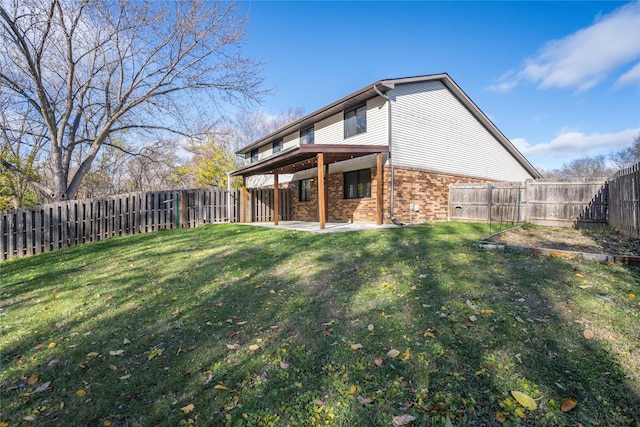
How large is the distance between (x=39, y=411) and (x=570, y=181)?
14810mm

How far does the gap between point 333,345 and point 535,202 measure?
12.4m

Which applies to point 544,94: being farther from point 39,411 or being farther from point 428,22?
point 39,411

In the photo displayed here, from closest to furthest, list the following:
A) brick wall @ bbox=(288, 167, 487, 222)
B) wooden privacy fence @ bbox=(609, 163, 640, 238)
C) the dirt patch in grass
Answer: the dirt patch in grass < wooden privacy fence @ bbox=(609, 163, 640, 238) < brick wall @ bbox=(288, 167, 487, 222)

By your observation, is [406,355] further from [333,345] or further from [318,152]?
[318,152]

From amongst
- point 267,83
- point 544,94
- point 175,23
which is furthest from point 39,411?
point 544,94

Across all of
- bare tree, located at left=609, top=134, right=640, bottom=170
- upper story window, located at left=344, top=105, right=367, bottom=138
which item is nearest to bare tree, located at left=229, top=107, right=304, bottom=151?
upper story window, located at left=344, top=105, right=367, bottom=138

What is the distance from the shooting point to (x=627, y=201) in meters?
7.38

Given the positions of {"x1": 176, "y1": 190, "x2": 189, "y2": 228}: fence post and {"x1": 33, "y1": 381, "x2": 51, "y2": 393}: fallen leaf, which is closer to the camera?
{"x1": 33, "y1": 381, "x2": 51, "y2": 393}: fallen leaf

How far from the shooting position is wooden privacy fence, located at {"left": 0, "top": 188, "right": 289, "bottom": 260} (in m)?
9.27

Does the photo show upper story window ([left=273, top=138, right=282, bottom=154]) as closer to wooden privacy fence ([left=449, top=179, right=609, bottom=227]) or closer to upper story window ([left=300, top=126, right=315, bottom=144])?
upper story window ([left=300, top=126, right=315, bottom=144])

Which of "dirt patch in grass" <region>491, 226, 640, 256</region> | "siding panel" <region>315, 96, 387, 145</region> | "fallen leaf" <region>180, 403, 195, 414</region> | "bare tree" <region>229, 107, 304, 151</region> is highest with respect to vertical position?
"bare tree" <region>229, 107, 304, 151</region>

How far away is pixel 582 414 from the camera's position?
187 cm

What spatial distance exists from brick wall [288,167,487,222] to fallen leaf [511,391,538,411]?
923cm

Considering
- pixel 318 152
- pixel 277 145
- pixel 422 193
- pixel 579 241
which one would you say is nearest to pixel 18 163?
pixel 277 145
